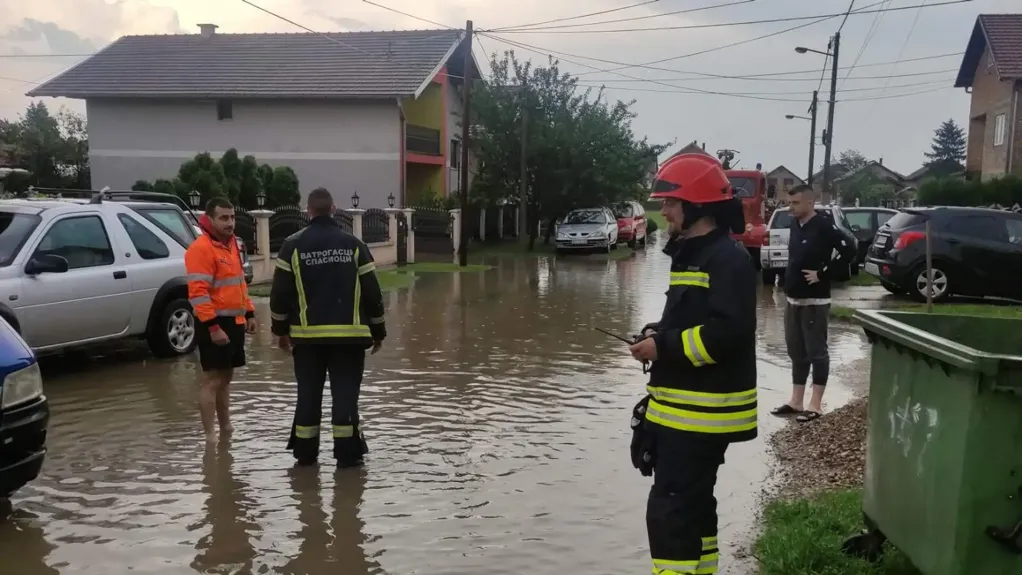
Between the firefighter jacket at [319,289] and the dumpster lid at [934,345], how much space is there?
116 inches

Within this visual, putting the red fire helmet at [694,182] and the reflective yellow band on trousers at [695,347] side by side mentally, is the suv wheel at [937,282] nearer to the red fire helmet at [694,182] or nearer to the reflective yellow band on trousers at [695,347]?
the red fire helmet at [694,182]

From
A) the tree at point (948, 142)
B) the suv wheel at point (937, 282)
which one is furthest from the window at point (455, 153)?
the tree at point (948, 142)

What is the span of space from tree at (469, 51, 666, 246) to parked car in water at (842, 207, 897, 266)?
9.69 metres

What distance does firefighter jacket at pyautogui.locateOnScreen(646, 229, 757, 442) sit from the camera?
3.32 m

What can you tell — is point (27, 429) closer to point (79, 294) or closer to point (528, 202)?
point (79, 294)

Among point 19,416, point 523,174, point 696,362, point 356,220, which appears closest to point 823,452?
point 696,362

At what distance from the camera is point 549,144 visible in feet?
97.3

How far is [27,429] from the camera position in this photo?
15.1ft

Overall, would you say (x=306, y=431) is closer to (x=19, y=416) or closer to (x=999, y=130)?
(x=19, y=416)

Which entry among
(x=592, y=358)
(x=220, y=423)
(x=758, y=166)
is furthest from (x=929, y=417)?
(x=758, y=166)

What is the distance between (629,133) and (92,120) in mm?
19091

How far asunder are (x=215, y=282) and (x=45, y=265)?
245cm

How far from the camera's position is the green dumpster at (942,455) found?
3.01 meters

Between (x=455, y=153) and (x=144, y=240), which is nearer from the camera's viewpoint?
(x=144, y=240)
